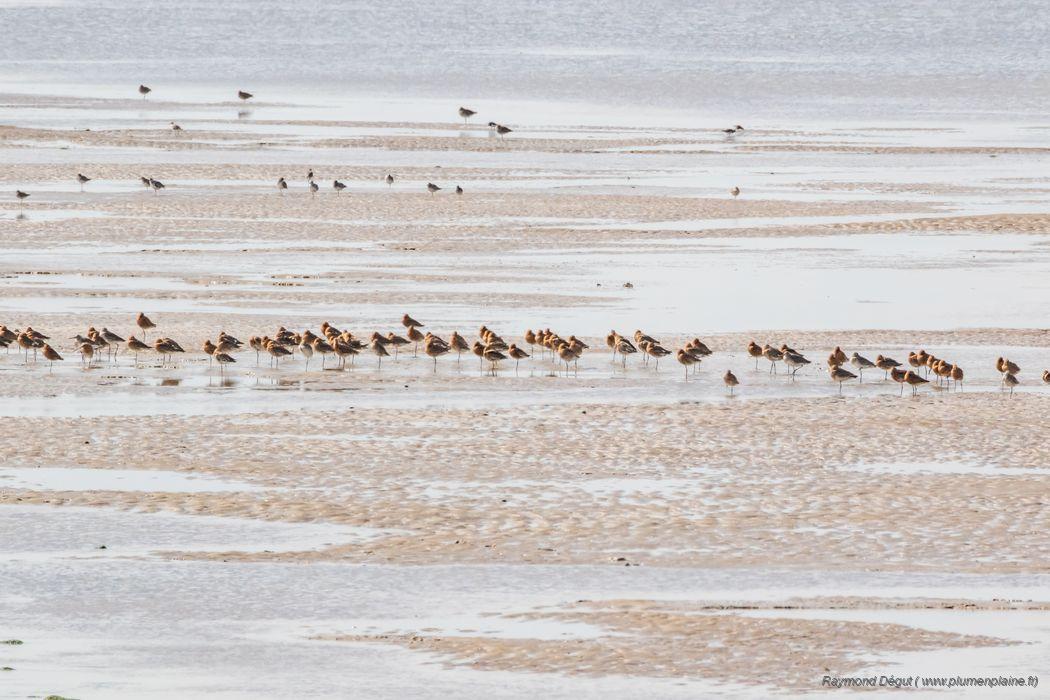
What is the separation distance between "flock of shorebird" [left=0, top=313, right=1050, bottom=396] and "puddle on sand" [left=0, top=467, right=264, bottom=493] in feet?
16.8

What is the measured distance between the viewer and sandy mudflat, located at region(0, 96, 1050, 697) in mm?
11891

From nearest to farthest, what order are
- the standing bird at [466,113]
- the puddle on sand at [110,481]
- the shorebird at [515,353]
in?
the puddle on sand at [110,481] < the shorebird at [515,353] < the standing bird at [466,113]

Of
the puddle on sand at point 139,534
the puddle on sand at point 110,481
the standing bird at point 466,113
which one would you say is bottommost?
the puddle on sand at point 139,534

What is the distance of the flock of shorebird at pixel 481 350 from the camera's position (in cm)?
2167

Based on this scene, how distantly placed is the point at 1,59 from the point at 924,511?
79550mm

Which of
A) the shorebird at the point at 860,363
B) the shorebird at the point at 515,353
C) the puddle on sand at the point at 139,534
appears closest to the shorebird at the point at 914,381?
the shorebird at the point at 860,363

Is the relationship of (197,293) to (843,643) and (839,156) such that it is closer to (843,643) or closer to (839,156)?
(843,643)

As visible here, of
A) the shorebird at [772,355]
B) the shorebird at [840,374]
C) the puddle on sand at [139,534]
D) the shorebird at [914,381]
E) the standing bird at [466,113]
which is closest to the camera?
the puddle on sand at [139,534]

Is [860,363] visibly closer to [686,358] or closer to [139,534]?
[686,358]

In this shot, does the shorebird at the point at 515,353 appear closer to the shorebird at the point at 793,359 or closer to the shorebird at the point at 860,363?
the shorebird at the point at 793,359

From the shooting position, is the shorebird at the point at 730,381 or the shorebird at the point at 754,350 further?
the shorebird at the point at 754,350

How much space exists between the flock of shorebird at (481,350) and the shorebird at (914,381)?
2cm

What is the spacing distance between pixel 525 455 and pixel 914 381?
5.43 metres

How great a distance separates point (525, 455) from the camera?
1761 cm
